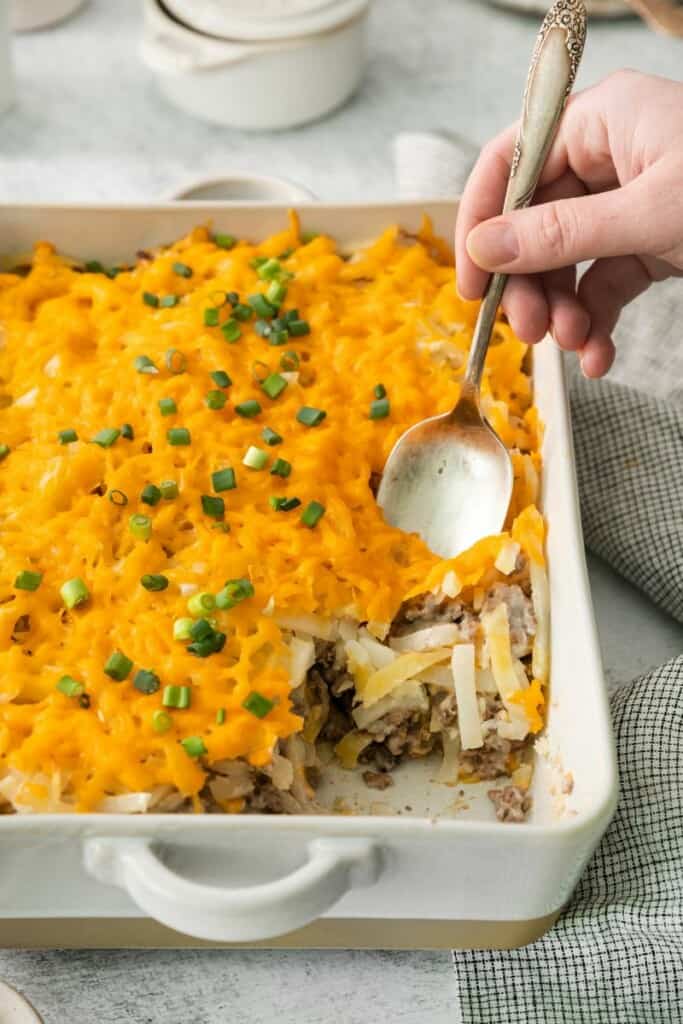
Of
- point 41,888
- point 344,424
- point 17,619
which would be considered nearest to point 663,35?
point 344,424

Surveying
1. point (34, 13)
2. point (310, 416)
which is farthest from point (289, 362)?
point (34, 13)

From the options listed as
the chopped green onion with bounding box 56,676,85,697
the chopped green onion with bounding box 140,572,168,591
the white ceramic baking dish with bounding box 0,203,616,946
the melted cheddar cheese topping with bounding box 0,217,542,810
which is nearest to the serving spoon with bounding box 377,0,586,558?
the melted cheddar cheese topping with bounding box 0,217,542,810

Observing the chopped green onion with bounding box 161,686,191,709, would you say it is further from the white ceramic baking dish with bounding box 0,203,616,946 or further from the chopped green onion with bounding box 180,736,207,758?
the white ceramic baking dish with bounding box 0,203,616,946

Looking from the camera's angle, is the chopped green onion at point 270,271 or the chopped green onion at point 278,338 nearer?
the chopped green onion at point 278,338

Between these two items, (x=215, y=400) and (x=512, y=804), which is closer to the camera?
(x=512, y=804)

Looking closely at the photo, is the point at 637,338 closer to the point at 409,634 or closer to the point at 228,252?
the point at 228,252

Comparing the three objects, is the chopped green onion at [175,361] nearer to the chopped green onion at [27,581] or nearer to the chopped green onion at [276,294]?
the chopped green onion at [276,294]

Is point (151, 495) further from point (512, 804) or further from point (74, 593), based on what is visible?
point (512, 804)

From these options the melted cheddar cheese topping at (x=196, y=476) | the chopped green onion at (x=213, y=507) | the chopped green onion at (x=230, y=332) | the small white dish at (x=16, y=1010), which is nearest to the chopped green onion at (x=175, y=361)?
the melted cheddar cheese topping at (x=196, y=476)
